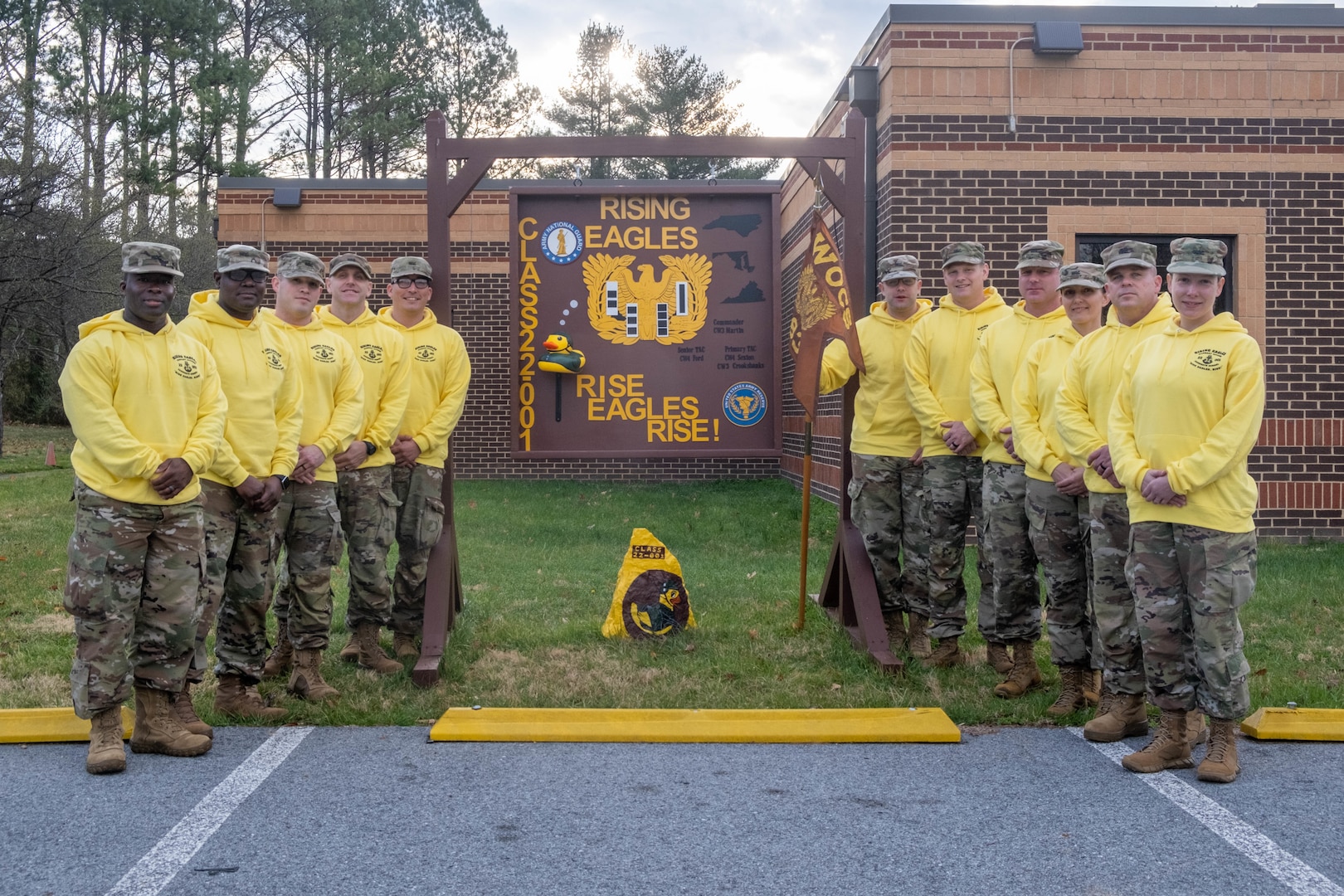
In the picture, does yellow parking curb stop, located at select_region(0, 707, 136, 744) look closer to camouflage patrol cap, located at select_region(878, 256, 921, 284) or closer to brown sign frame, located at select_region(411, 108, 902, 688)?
brown sign frame, located at select_region(411, 108, 902, 688)

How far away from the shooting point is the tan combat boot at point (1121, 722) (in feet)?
16.6

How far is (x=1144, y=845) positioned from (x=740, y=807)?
1.40 m

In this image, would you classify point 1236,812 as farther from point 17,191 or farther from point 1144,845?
point 17,191

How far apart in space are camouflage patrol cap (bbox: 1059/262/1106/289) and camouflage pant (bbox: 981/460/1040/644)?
3.13ft

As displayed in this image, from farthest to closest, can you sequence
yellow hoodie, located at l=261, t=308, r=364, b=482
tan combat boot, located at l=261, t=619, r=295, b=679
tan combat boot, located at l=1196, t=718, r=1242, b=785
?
tan combat boot, located at l=261, t=619, r=295, b=679
yellow hoodie, located at l=261, t=308, r=364, b=482
tan combat boot, located at l=1196, t=718, r=1242, b=785

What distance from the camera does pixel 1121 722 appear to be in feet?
16.6

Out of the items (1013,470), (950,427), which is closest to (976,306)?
(950,427)

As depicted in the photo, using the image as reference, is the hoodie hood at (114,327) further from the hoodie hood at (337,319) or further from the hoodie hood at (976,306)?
the hoodie hood at (976,306)

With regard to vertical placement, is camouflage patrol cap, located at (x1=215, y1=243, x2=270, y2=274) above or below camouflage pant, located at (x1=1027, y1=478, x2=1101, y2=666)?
above

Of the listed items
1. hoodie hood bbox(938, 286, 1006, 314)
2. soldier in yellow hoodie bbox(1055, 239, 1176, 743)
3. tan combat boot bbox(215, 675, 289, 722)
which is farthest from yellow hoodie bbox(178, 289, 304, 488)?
soldier in yellow hoodie bbox(1055, 239, 1176, 743)

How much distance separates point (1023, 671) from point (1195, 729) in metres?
1.02

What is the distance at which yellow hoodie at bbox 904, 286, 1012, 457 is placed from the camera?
6305 mm

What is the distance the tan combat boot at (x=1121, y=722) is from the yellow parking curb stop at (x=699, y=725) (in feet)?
1.95

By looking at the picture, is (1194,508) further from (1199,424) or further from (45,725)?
(45,725)
